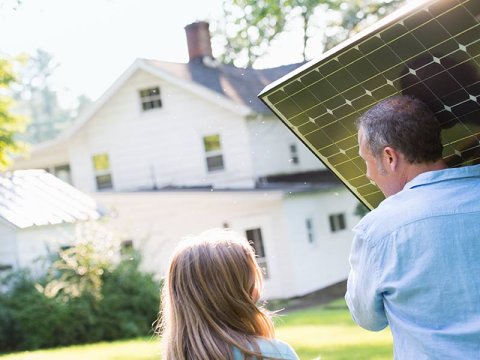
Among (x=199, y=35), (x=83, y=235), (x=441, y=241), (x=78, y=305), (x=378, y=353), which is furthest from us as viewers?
(x=199, y=35)

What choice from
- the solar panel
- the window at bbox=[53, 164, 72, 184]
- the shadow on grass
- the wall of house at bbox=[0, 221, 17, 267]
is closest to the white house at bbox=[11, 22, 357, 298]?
the window at bbox=[53, 164, 72, 184]

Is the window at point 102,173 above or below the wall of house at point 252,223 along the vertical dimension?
above

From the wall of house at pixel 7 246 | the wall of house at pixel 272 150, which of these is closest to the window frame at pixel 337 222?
the wall of house at pixel 272 150

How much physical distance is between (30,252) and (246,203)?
5513 mm

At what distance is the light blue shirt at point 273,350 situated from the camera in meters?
2.47

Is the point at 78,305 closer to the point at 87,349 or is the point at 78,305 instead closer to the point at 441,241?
the point at 87,349

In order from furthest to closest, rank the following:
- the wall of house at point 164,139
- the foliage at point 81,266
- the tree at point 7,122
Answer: the wall of house at point 164,139
the foliage at point 81,266
the tree at point 7,122

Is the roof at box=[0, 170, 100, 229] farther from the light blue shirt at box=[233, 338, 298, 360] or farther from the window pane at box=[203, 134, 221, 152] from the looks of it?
the light blue shirt at box=[233, 338, 298, 360]

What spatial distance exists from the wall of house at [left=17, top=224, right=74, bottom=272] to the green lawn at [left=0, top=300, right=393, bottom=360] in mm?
3644

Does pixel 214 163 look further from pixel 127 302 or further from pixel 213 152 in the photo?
pixel 127 302

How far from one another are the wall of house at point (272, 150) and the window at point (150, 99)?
2.61 m

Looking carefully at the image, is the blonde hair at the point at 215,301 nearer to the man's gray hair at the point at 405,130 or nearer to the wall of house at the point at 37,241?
the man's gray hair at the point at 405,130

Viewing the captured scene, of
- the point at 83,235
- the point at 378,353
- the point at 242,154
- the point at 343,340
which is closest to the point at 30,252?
the point at 83,235

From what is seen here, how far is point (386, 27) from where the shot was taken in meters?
2.31
